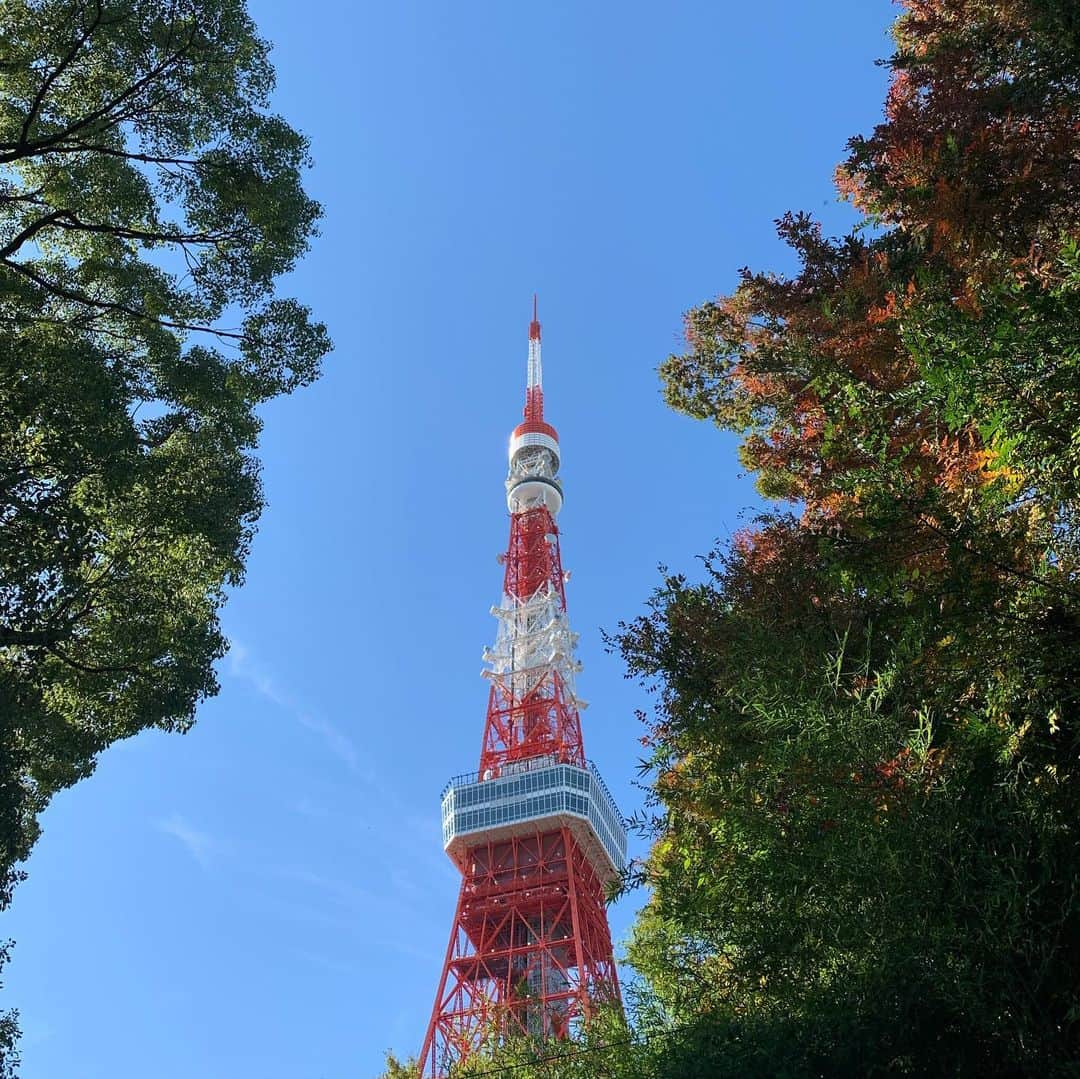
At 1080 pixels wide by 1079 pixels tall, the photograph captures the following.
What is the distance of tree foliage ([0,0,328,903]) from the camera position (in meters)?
7.52

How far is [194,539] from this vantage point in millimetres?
8695

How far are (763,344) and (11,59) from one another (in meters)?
6.86

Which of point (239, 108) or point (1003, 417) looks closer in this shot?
point (1003, 417)

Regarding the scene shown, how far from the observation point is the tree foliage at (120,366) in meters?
7.52

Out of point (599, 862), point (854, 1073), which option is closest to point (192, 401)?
point (854, 1073)

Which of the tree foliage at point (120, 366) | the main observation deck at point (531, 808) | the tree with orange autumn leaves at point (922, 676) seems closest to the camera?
the tree with orange autumn leaves at point (922, 676)

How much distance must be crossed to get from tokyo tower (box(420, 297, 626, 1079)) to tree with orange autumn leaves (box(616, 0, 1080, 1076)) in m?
17.3

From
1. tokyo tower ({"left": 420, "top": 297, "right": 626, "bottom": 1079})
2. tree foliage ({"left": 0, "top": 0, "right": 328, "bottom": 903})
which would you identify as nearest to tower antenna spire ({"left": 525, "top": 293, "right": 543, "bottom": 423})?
tokyo tower ({"left": 420, "top": 297, "right": 626, "bottom": 1079})

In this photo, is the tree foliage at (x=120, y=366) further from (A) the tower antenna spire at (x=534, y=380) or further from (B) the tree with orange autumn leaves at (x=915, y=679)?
(A) the tower antenna spire at (x=534, y=380)

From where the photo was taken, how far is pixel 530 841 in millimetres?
32031

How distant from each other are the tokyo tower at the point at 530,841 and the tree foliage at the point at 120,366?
16461 millimetres

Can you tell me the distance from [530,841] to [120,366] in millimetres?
26011

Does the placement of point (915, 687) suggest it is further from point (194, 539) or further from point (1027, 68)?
point (194, 539)

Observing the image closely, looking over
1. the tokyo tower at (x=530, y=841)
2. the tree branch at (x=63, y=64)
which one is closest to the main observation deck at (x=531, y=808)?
the tokyo tower at (x=530, y=841)
